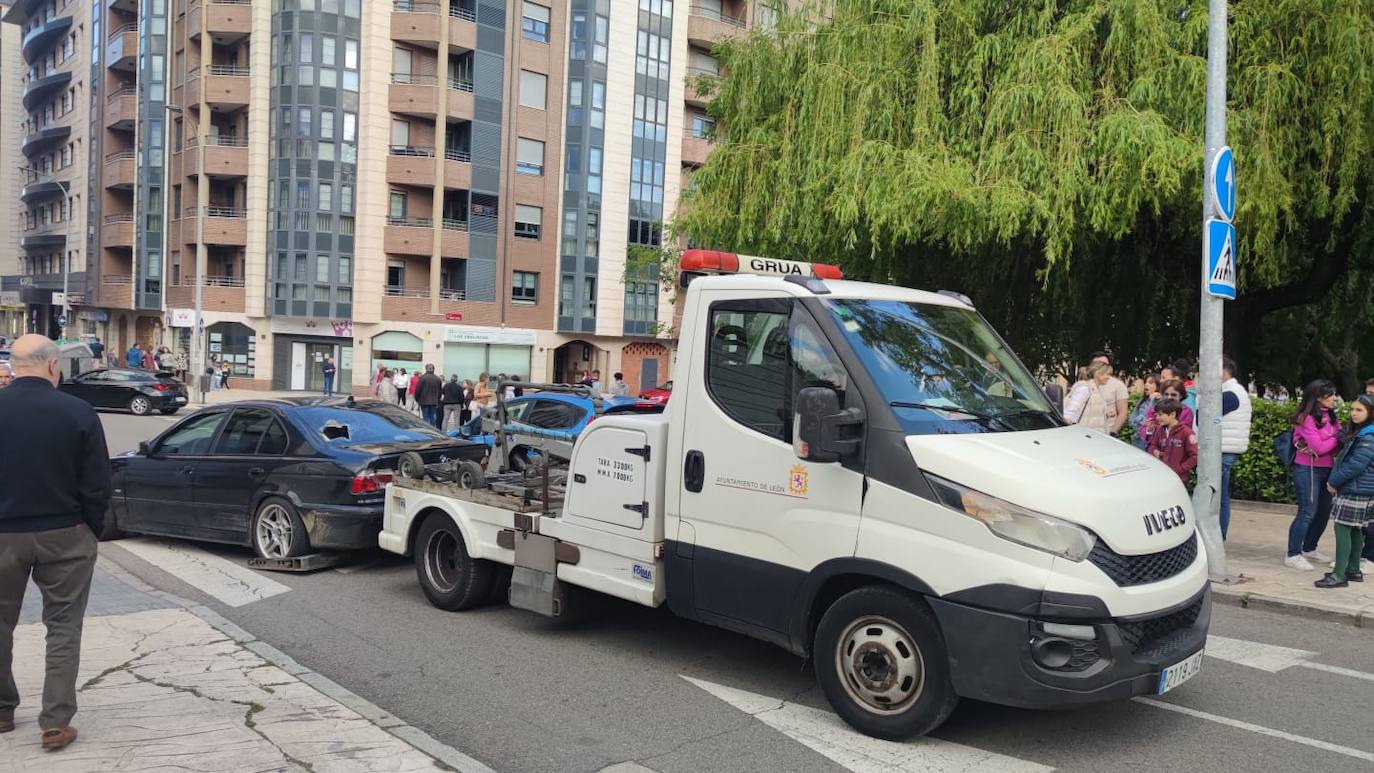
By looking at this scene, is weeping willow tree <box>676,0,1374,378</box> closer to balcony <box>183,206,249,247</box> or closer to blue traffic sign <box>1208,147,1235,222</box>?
blue traffic sign <box>1208,147,1235,222</box>

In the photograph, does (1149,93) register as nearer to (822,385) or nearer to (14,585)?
(822,385)

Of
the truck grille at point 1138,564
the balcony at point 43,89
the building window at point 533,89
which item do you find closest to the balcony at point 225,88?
the building window at point 533,89

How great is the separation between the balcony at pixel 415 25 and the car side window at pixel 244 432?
129 ft

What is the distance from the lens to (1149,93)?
11.4 m

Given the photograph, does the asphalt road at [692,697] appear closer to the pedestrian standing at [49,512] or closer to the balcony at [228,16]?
the pedestrian standing at [49,512]

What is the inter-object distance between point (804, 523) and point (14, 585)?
3.60 meters

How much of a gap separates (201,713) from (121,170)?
5614 cm

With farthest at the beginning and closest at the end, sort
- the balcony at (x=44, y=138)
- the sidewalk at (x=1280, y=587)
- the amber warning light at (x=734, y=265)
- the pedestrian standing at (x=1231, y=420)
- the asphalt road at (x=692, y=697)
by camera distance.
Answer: the balcony at (x=44, y=138) < the pedestrian standing at (x=1231, y=420) < the sidewalk at (x=1280, y=587) < the amber warning light at (x=734, y=265) < the asphalt road at (x=692, y=697)

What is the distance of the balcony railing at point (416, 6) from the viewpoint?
44594mm

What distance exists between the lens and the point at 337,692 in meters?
5.38

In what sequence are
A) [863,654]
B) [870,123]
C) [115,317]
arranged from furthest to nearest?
[115,317]
[870,123]
[863,654]

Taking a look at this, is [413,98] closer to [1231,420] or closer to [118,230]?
[118,230]

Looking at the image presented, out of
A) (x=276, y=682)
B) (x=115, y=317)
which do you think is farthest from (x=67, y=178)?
(x=276, y=682)

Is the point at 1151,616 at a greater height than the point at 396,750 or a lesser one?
greater
